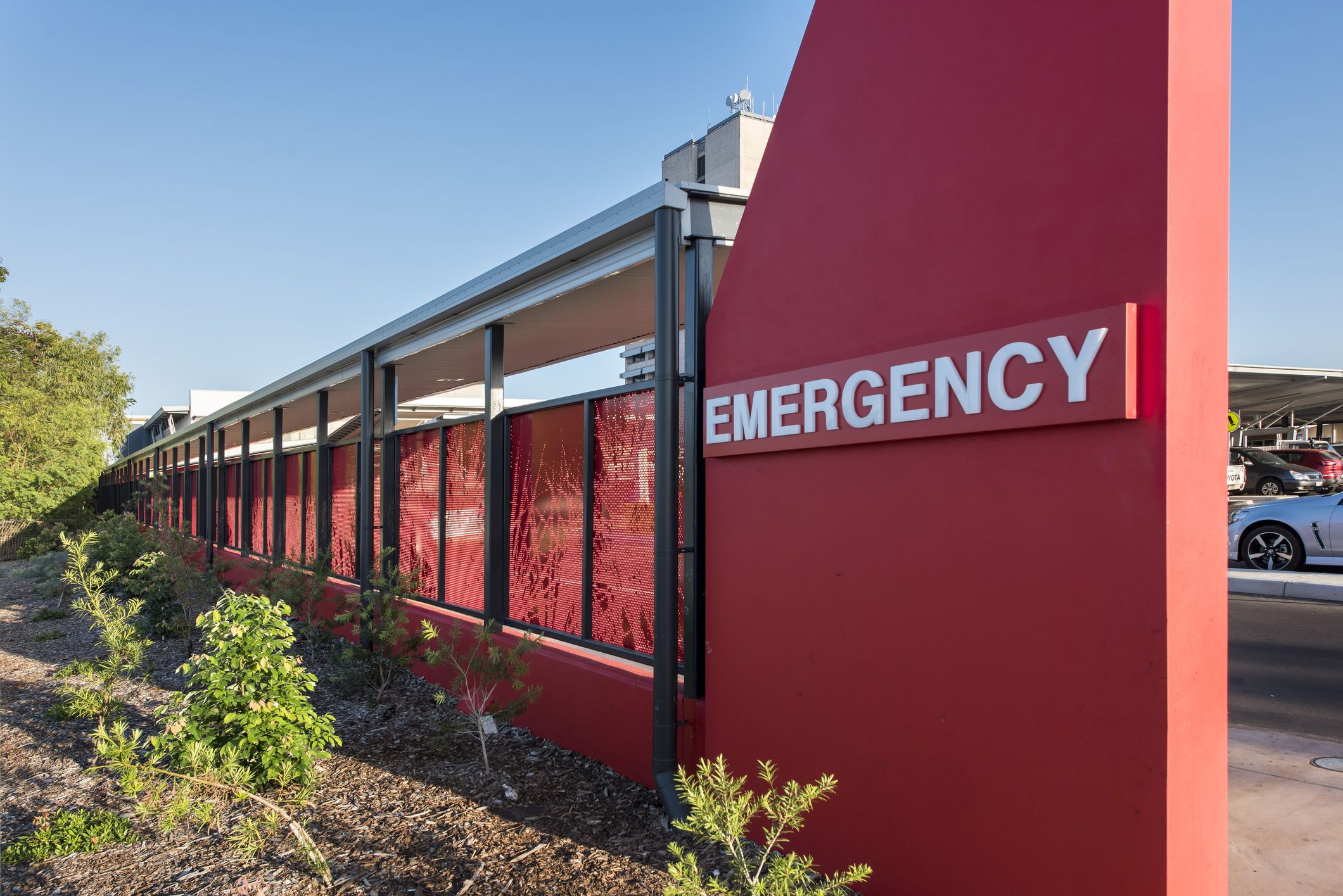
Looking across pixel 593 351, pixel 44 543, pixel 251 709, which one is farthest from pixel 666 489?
pixel 44 543

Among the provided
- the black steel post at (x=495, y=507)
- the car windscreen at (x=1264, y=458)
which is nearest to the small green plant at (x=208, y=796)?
the black steel post at (x=495, y=507)

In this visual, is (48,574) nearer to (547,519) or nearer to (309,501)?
(309,501)

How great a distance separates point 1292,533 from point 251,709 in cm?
1285

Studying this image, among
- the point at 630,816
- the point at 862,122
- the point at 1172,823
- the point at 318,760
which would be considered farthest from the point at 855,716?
the point at 318,760

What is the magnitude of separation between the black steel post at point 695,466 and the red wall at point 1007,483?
25.1 inches

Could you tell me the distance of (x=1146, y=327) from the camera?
2.69 m

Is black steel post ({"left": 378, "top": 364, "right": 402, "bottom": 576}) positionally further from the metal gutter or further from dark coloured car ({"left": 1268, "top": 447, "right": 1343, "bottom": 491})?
dark coloured car ({"left": 1268, "top": 447, "right": 1343, "bottom": 491})

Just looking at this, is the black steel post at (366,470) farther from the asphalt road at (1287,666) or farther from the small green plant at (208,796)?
the asphalt road at (1287,666)

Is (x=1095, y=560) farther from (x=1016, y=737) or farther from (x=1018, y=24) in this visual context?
(x=1018, y=24)

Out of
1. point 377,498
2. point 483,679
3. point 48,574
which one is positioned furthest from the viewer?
point 48,574

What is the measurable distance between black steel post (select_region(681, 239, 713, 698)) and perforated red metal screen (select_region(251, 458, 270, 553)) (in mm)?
11615

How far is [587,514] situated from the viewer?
5922mm

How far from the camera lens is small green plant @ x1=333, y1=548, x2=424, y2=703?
6969 mm

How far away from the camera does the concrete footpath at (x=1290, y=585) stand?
10.3m
